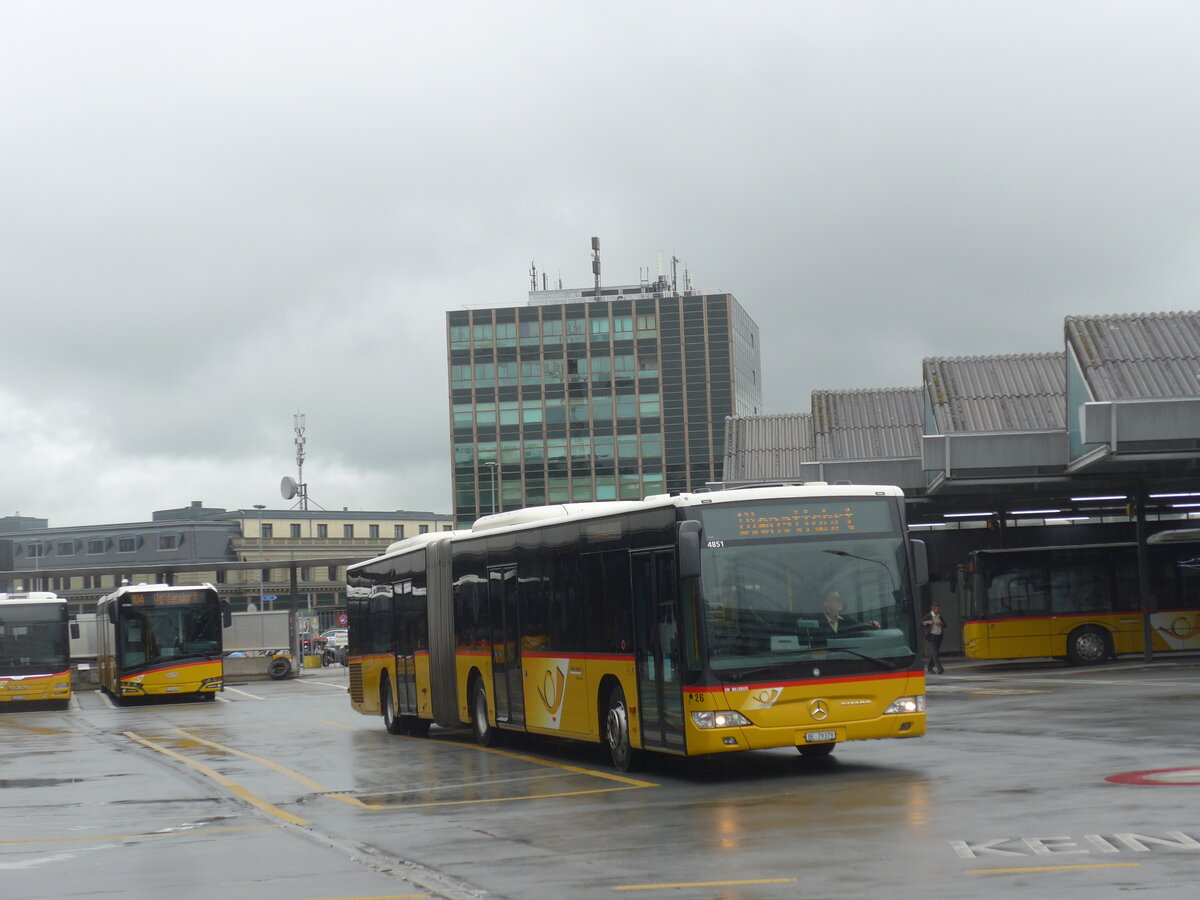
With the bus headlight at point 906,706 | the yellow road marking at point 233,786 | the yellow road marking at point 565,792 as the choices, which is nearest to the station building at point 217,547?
the yellow road marking at point 233,786

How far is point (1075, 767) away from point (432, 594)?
1139cm

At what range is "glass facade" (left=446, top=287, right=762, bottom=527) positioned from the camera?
127 meters

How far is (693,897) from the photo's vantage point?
8.69 meters

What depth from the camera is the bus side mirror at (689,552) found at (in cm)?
1425

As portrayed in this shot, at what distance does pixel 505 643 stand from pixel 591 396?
109333 mm

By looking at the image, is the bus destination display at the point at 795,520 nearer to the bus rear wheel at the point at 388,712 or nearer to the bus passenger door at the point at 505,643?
the bus passenger door at the point at 505,643

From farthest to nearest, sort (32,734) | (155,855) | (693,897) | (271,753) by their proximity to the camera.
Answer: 1. (32,734)
2. (271,753)
3. (155,855)
4. (693,897)

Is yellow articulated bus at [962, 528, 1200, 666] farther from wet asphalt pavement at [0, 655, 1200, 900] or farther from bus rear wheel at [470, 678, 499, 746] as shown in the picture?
bus rear wheel at [470, 678, 499, 746]

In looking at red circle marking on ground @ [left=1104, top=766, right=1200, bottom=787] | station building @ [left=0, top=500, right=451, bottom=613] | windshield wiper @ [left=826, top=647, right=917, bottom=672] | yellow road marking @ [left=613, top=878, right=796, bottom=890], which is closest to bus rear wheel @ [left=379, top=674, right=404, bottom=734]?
windshield wiper @ [left=826, top=647, right=917, bottom=672]

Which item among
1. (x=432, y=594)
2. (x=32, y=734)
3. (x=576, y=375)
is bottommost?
(x=32, y=734)

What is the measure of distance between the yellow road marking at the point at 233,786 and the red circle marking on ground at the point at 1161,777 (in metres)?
6.71

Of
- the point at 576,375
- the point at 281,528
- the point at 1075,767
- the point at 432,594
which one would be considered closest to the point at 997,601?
the point at 432,594

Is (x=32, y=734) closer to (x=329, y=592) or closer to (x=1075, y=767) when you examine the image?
(x=1075, y=767)

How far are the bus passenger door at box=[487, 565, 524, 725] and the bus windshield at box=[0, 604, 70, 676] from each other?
24.2 m
